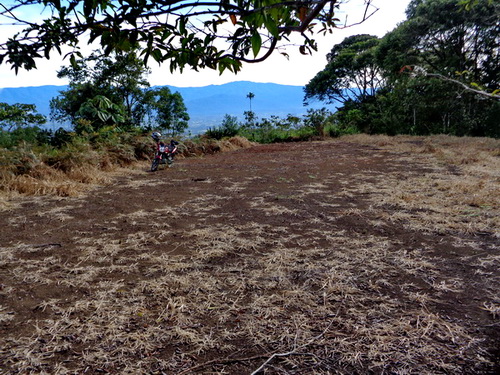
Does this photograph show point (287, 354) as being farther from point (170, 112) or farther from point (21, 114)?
point (170, 112)

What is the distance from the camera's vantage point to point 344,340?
125cm

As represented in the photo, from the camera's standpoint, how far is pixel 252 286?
1699 millimetres

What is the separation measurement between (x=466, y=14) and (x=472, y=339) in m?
12.5

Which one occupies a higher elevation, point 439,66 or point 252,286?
point 439,66

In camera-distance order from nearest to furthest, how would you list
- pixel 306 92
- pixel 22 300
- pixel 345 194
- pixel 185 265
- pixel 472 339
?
pixel 472 339 < pixel 22 300 < pixel 185 265 < pixel 345 194 < pixel 306 92

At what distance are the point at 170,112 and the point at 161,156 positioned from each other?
15228 millimetres

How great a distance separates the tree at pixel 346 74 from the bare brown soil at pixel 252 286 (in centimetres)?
1946

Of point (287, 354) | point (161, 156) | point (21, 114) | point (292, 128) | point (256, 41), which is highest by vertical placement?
point (21, 114)

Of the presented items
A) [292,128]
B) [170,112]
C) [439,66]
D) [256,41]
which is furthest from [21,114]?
[439,66]

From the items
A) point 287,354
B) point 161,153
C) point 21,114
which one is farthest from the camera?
point 21,114

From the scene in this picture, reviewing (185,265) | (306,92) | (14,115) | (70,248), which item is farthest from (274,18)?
(306,92)

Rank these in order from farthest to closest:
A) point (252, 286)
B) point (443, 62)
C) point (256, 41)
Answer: point (443, 62), point (252, 286), point (256, 41)

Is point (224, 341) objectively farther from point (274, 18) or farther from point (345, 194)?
point (345, 194)

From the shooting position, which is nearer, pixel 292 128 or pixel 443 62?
pixel 443 62
